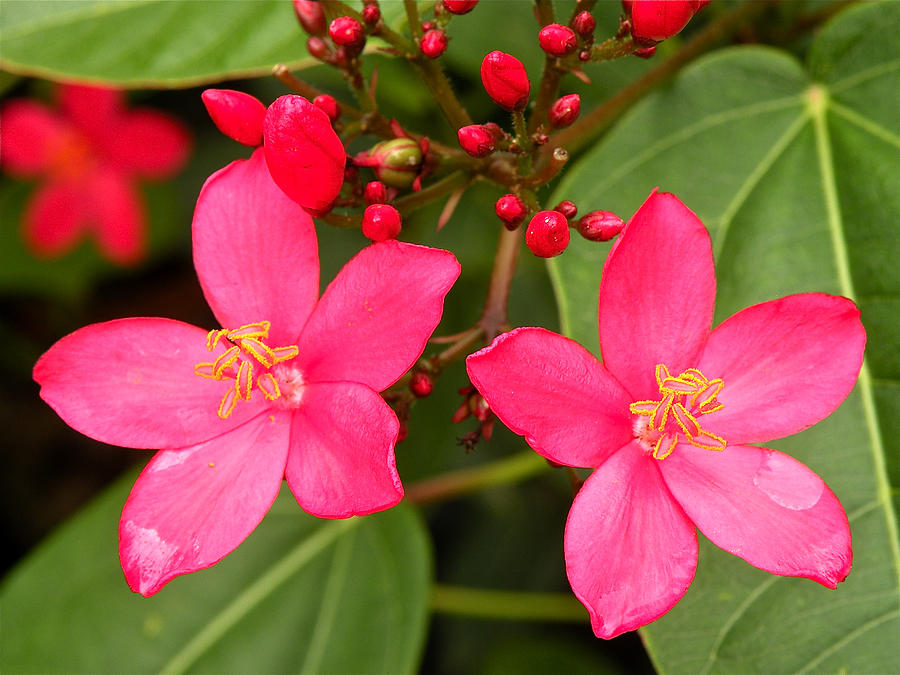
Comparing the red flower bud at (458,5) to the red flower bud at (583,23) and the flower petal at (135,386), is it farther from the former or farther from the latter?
the flower petal at (135,386)

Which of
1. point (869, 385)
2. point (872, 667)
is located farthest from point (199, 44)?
point (872, 667)

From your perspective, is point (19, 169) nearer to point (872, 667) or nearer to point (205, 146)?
point (205, 146)

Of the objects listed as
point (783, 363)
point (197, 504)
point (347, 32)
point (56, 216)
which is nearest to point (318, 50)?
point (347, 32)

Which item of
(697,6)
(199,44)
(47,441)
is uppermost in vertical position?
(697,6)

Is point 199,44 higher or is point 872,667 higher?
A: point 199,44

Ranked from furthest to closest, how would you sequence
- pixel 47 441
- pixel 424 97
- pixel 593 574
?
pixel 47 441, pixel 424 97, pixel 593 574

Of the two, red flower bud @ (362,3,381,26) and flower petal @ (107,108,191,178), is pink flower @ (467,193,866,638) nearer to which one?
red flower bud @ (362,3,381,26)
